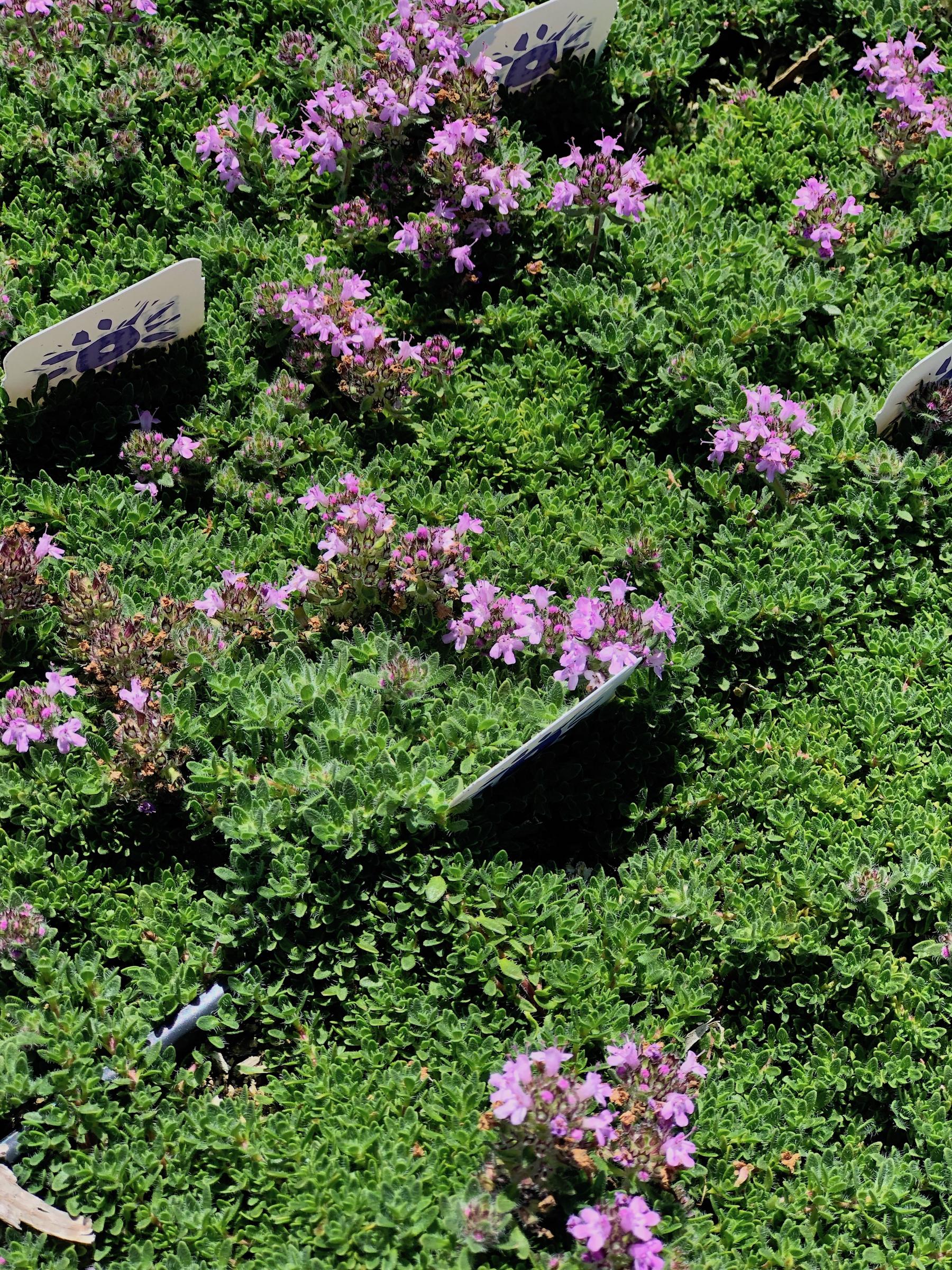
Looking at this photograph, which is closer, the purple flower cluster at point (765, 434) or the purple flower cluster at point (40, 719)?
the purple flower cluster at point (40, 719)

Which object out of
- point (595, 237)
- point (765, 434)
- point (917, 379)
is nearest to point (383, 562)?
point (765, 434)

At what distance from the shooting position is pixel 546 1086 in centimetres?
270

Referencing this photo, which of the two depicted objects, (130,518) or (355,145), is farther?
(355,145)

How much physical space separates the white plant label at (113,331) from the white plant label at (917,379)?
227 cm

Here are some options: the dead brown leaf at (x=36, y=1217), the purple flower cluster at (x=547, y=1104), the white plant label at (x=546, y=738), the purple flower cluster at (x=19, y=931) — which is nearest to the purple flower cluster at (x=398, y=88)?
the white plant label at (x=546, y=738)

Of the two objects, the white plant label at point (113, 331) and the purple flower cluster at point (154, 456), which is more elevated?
the white plant label at point (113, 331)

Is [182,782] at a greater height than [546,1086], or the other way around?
[182,782]

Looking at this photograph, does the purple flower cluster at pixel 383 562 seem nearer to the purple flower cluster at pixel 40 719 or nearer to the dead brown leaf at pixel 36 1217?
the purple flower cluster at pixel 40 719

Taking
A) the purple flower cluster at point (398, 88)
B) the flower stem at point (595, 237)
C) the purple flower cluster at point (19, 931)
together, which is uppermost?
the purple flower cluster at point (398, 88)

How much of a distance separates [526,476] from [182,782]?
1.57 m

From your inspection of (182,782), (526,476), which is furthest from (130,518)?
(526,476)

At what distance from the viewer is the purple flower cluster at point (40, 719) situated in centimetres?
331

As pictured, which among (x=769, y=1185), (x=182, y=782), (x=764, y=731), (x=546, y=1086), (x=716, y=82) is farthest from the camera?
(x=716, y=82)

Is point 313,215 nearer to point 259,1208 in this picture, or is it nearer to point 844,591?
point 844,591
